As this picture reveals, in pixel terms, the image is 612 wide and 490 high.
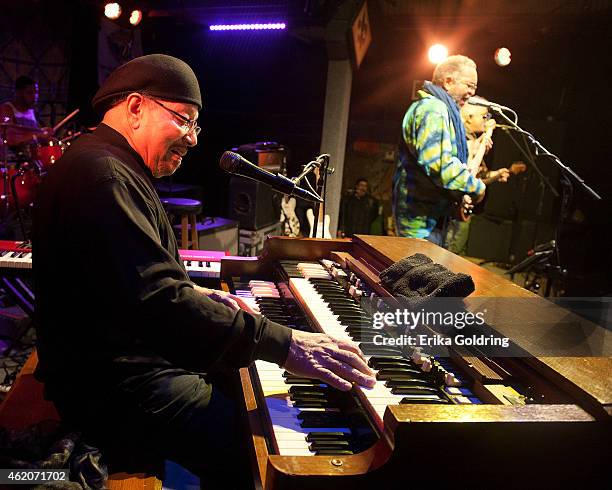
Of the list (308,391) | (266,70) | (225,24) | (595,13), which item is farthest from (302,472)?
(266,70)

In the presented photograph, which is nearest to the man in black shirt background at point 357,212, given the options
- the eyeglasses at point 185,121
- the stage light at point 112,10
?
the stage light at point 112,10

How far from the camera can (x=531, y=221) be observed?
11.0 metres

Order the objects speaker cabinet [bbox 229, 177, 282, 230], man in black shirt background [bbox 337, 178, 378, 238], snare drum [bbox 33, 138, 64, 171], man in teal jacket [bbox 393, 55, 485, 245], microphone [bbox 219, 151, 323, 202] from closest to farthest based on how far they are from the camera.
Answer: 1. microphone [bbox 219, 151, 323, 202]
2. man in teal jacket [bbox 393, 55, 485, 245]
3. snare drum [bbox 33, 138, 64, 171]
4. speaker cabinet [bbox 229, 177, 282, 230]
5. man in black shirt background [bbox 337, 178, 378, 238]

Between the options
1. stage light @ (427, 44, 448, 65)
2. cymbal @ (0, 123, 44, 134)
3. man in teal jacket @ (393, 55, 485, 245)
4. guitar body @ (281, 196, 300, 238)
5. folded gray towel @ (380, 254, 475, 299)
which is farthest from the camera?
stage light @ (427, 44, 448, 65)

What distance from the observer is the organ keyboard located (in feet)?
3.93

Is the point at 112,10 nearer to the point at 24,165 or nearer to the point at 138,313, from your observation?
the point at 24,165

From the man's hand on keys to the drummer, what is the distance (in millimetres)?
7008

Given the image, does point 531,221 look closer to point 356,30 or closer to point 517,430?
point 356,30

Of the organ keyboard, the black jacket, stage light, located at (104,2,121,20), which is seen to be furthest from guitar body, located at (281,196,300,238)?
the black jacket

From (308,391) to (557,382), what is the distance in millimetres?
813

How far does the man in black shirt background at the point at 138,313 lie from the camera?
1.67 meters

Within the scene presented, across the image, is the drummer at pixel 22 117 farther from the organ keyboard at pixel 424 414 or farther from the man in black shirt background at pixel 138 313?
the organ keyboard at pixel 424 414

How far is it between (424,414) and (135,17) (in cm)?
931

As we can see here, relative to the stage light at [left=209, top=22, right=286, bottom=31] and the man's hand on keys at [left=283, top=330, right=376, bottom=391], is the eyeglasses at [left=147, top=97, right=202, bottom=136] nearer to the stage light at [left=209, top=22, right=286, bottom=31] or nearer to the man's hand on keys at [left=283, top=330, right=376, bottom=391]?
the man's hand on keys at [left=283, top=330, right=376, bottom=391]
